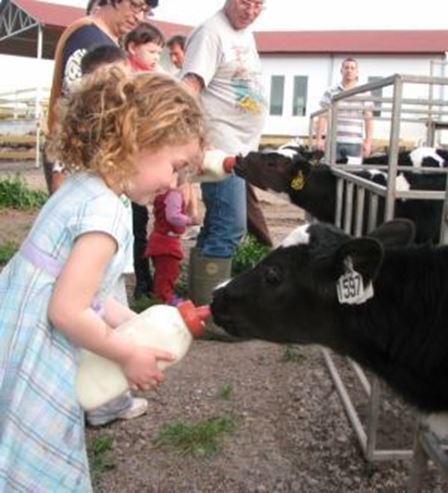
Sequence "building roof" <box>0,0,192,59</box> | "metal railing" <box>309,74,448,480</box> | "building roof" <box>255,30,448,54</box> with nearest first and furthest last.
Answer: "metal railing" <box>309,74,448,480</box>
"building roof" <box>0,0,192,59</box>
"building roof" <box>255,30,448,54</box>

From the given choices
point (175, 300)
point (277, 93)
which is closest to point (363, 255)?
point (175, 300)

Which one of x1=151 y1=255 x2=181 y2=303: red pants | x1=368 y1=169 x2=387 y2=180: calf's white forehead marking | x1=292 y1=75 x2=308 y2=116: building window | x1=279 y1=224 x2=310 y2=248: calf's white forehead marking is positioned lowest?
x1=151 y1=255 x2=181 y2=303: red pants

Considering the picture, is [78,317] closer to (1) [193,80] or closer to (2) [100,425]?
(2) [100,425]

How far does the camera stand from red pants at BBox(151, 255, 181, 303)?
471cm

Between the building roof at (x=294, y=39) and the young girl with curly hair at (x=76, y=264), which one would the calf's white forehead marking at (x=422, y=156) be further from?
the building roof at (x=294, y=39)

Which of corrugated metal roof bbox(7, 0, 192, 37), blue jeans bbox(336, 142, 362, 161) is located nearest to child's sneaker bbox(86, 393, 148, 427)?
blue jeans bbox(336, 142, 362, 161)

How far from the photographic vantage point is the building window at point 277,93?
1191 inches

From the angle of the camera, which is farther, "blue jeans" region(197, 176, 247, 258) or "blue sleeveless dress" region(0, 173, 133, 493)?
"blue jeans" region(197, 176, 247, 258)

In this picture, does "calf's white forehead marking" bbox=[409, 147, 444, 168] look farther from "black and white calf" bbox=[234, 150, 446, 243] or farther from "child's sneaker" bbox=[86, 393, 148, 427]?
"child's sneaker" bbox=[86, 393, 148, 427]

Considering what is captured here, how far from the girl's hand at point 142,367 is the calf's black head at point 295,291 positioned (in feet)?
2.17

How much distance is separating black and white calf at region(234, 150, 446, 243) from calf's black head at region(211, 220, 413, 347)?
5.75ft

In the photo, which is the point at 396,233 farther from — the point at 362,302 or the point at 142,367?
the point at 142,367

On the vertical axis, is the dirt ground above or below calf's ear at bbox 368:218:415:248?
below

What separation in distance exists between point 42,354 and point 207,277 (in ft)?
8.63
